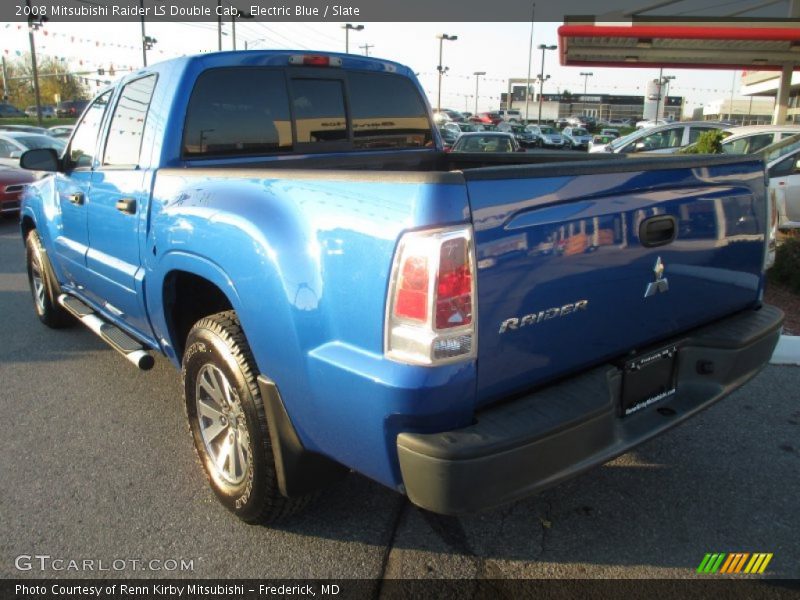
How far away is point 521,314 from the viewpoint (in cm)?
210

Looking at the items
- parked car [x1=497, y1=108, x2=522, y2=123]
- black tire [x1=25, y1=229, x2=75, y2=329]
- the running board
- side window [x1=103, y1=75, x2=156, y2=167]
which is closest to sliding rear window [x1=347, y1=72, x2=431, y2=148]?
side window [x1=103, y1=75, x2=156, y2=167]

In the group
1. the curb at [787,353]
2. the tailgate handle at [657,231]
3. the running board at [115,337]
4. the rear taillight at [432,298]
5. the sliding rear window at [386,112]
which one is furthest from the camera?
the curb at [787,353]

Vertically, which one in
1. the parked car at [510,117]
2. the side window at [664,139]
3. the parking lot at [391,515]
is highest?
the parked car at [510,117]

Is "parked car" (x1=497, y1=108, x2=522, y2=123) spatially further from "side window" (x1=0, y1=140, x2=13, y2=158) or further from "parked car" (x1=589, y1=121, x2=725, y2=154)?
"side window" (x1=0, y1=140, x2=13, y2=158)

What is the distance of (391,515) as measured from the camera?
298cm

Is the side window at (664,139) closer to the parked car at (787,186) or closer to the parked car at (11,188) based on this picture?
the parked car at (787,186)

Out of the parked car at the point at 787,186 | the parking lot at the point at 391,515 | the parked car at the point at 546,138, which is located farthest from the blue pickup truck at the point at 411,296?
the parked car at the point at 546,138

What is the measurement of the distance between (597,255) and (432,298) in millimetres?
729

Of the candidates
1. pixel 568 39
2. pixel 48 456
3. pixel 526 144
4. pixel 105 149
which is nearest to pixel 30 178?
pixel 105 149

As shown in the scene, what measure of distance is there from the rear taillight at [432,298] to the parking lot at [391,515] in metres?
1.14

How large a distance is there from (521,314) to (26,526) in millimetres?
2428

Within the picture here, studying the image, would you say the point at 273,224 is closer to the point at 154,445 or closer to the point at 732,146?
the point at 154,445

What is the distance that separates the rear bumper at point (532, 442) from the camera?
1.95m

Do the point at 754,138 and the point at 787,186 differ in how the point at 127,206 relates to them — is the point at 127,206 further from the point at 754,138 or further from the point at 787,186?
the point at 754,138
